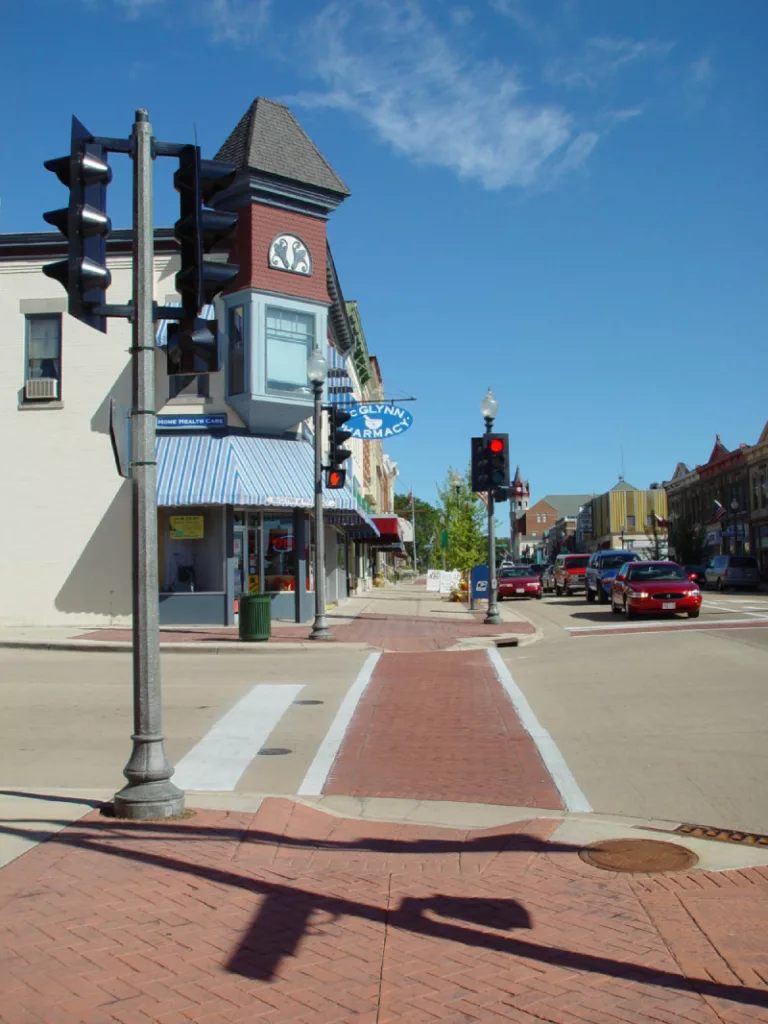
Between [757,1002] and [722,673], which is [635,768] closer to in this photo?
[757,1002]

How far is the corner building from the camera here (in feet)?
78.4

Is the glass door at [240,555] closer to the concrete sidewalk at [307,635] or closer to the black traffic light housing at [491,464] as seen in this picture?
the concrete sidewalk at [307,635]

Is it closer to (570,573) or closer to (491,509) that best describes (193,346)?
(491,509)

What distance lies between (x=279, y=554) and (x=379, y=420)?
488 cm

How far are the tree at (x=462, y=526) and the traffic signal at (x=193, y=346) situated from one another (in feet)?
127

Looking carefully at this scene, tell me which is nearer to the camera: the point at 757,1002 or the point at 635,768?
the point at 757,1002

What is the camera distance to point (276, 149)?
2472 cm

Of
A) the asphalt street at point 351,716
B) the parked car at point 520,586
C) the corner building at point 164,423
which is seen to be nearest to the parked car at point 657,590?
the asphalt street at point 351,716

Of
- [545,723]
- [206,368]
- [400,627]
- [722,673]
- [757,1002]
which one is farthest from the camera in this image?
[400,627]

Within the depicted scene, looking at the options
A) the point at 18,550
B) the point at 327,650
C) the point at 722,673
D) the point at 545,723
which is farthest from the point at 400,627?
the point at 545,723

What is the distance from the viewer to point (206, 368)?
718 centimetres

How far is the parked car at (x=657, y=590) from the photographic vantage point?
23.8m

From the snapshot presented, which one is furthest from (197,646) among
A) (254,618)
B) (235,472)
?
(235,472)

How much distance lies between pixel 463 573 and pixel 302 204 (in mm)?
24448
